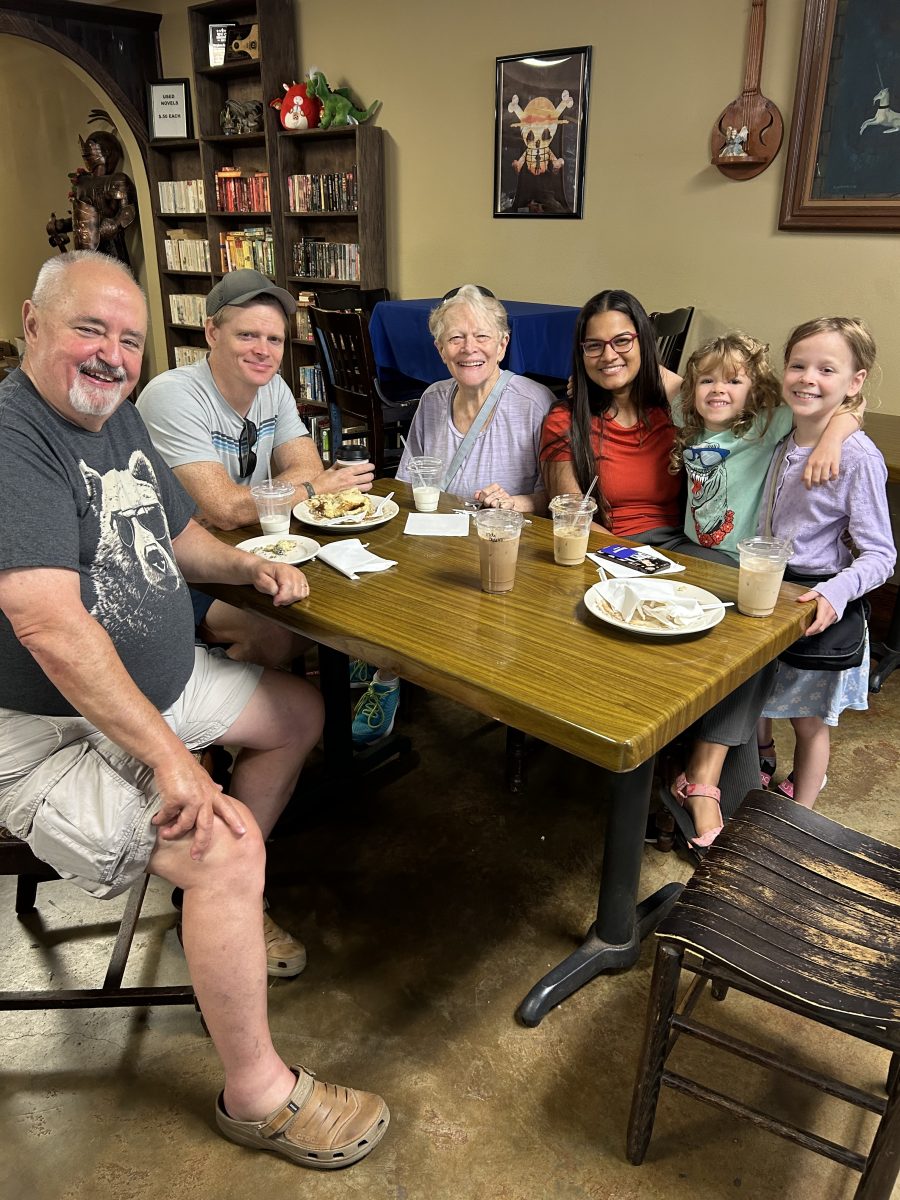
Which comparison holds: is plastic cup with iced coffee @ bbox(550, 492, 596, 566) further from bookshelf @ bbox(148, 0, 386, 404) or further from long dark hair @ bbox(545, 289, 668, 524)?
bookshelf @ bbox(148, 0, 386, 404)

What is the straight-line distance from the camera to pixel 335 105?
4711mm

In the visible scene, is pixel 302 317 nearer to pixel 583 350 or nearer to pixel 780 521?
pixel 583 350

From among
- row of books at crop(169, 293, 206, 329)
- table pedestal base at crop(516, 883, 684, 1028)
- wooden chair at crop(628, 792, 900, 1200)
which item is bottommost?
table pedestal base at crop(516, 883, 684, 1028)

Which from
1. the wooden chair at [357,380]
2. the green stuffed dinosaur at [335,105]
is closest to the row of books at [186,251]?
the green stuffed dinosaur at [335,105]

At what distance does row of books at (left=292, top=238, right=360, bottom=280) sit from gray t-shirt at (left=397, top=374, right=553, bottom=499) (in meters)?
3.05

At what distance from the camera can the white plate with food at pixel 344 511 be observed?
183 cm

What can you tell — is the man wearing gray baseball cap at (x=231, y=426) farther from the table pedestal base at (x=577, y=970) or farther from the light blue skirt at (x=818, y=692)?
the light blue skirt at (x=818, y=692)

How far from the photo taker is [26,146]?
7.12 m

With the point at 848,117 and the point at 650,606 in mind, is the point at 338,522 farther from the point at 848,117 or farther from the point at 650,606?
the point at 848,117

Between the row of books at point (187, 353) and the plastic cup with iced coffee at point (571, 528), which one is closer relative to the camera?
the plastic cup with iced coffee at point (571, 528)

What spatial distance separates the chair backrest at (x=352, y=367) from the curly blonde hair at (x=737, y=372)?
5.44 ft

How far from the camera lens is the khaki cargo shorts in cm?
123

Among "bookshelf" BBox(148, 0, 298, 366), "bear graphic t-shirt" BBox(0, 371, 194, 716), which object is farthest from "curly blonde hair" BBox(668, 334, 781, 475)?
"bookshelf" BBox(148, 0, 298, 366)

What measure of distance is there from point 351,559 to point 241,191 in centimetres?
465
